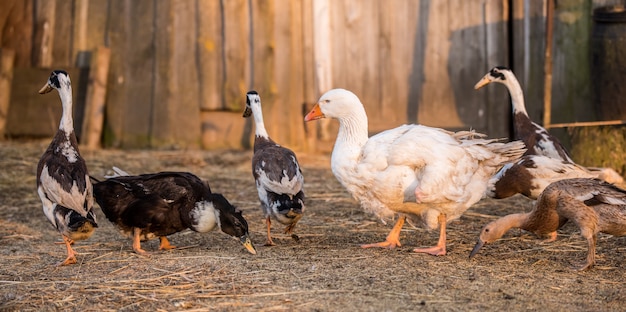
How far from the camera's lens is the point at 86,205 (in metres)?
5.27

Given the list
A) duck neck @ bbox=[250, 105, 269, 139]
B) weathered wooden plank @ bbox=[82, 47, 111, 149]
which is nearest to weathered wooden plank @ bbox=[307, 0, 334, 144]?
weathered wooden plank @ bbox=[82, 47, 111, 149]

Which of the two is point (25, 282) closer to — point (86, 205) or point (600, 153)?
point (86, 205)

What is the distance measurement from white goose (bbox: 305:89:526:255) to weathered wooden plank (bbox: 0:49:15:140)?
236 inches

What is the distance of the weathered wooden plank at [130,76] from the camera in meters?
10.5

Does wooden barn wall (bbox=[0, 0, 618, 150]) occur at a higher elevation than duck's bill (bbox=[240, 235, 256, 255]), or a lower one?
higher

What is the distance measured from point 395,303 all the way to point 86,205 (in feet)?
7.15

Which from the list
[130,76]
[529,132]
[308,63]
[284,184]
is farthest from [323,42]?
[284,184]

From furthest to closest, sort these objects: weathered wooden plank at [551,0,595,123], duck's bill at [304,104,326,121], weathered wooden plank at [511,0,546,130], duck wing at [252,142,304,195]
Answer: weathered wooden plank at [511,0,546,130], weathered wooden plank at [551,0,595,123], duck's bill at [304,104,326,121], duck wing at [252,142,304,195]

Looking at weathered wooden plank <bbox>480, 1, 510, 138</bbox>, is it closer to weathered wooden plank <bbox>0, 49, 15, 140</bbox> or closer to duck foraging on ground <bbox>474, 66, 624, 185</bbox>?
duck foraging on ground <bbox>474, 66, 624, 185</bbox>

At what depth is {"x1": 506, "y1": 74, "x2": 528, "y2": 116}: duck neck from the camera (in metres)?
7.52

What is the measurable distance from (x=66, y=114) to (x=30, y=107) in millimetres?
5115

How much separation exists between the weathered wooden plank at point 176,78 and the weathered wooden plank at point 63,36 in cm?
116

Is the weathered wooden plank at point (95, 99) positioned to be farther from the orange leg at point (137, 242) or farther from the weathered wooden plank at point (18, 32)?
the orange leg at point (137, 242)

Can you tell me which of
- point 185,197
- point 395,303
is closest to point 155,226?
point 185,197
